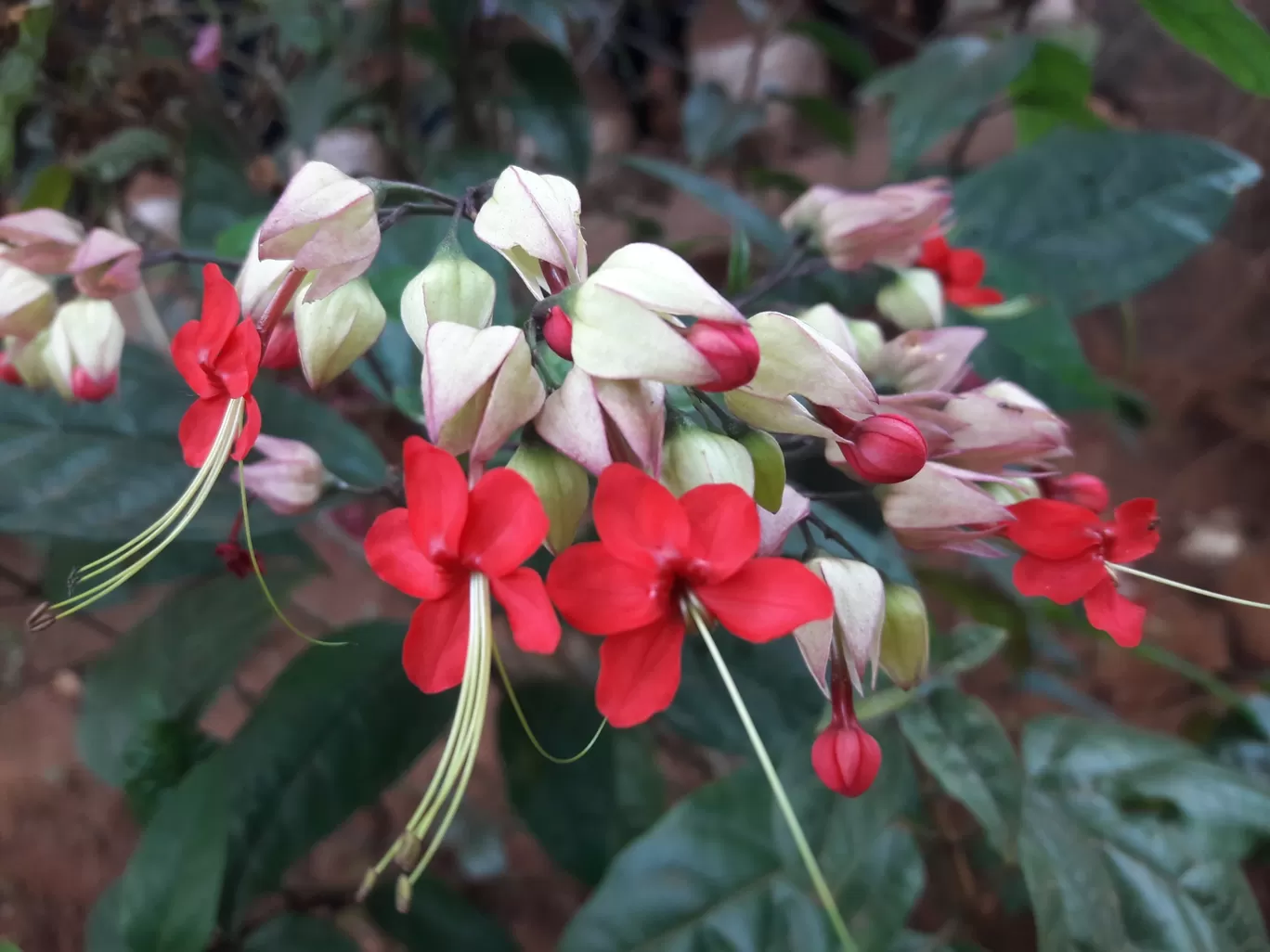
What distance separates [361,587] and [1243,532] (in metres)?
1.29

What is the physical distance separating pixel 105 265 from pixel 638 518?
377 millimetres

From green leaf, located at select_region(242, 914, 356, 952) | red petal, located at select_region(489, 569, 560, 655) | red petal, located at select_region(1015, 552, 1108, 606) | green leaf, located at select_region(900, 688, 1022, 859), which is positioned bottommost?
green leaf, located at select_region(242, 914, 356, 952)

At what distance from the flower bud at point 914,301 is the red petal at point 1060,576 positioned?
0.21 meters

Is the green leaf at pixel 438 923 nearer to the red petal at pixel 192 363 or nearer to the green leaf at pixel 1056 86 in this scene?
the red petal at pixel 192 363

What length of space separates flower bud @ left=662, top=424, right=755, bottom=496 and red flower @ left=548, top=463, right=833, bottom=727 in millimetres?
24

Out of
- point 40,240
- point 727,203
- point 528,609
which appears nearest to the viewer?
point 528,609

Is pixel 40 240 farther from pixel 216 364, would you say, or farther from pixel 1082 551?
pixel 1082 551

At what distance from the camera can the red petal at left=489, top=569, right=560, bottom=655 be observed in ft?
0.77

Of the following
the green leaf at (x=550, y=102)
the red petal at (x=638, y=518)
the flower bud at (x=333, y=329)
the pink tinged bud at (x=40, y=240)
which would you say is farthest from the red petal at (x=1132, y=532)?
the green leaf at (x=550, y=102)

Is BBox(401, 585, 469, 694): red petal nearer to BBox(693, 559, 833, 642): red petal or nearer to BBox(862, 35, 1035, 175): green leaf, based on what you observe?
BBox(693, 559, 833, 642): red petal

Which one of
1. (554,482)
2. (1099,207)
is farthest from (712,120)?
(554,482)

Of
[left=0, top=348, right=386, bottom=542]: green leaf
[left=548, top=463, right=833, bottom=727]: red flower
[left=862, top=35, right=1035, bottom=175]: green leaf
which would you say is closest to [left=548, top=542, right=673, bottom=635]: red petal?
[left=548, top=463, right=833, bottom=727]: red flower

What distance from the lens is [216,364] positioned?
302 mm

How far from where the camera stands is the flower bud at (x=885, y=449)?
29 centimetres
